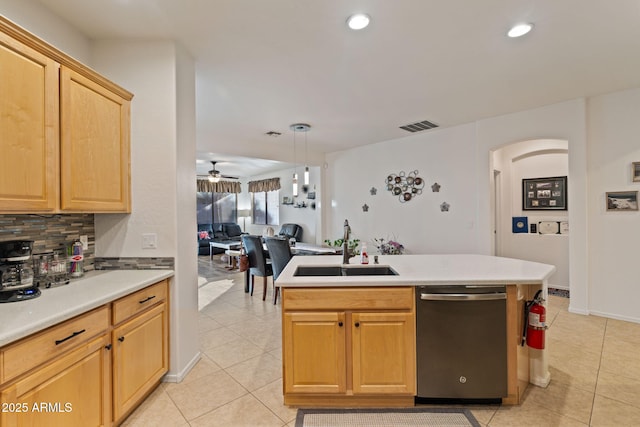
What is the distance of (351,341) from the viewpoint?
1916mm

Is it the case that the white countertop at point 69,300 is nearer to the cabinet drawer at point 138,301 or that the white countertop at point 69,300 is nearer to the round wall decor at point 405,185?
the cabinet drawer at point 138,301

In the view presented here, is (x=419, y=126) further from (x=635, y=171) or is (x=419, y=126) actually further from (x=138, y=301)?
(x=138, y=301)

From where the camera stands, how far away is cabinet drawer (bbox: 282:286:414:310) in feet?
6.24

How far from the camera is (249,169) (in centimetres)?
840

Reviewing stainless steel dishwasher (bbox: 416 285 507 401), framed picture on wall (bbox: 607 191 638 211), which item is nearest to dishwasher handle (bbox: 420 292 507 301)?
stainless steel dishwasher (bbox: 416 285 507 401)

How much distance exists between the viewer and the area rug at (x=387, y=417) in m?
1.79

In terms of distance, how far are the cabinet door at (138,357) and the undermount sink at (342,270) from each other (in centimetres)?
106

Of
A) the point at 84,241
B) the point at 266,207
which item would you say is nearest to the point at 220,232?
the point at 266,207

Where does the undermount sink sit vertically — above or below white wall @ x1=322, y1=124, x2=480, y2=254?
below

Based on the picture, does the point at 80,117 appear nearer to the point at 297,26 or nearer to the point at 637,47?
the point at 297,26

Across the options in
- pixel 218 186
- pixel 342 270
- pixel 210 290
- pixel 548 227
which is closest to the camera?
pixel 342 270

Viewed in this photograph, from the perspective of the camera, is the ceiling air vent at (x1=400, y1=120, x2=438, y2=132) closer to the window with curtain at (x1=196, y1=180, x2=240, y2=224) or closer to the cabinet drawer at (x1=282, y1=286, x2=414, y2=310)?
the cabinet drawer at (x1=282, y1=286, x2=414, y2=310)

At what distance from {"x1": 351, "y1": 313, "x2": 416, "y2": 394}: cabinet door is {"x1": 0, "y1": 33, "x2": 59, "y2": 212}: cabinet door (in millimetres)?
1913

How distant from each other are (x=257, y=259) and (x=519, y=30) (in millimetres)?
3797
